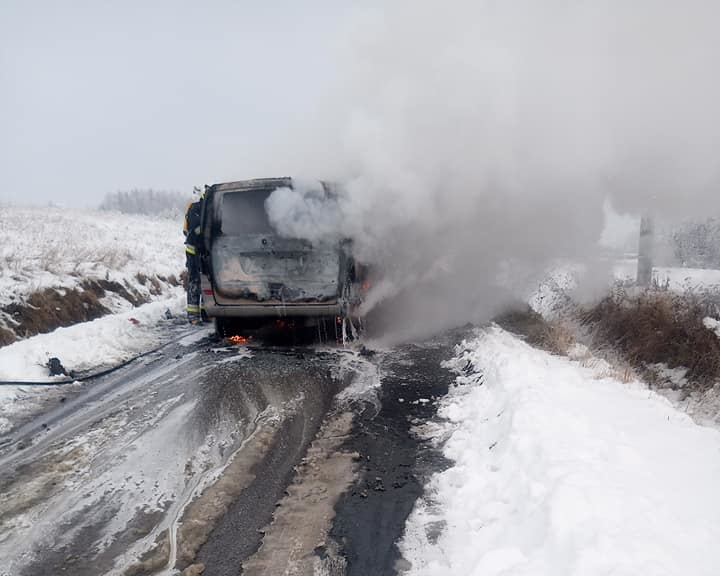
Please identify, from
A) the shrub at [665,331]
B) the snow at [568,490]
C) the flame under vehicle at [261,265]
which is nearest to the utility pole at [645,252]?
the shrub at [665,331]

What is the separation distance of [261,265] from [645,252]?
6568 millimetres

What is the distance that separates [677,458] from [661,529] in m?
1.19

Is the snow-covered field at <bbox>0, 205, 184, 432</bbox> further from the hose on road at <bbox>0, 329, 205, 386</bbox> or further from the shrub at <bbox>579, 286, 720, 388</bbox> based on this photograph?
the shrub at <bbox>579, 286, 720, 388</bbox>

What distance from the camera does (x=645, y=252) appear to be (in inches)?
332

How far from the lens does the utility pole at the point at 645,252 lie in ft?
24.9

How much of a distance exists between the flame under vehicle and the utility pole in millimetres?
4620

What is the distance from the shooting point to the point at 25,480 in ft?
12.2

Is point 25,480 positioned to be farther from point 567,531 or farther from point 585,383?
point 585,383

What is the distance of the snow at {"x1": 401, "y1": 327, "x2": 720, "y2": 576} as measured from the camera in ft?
7.54

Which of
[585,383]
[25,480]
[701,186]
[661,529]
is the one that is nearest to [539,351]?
[585,383]

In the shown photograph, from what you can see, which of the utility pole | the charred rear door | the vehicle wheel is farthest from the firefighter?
the utility pole

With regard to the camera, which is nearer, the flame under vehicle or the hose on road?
the hose on road

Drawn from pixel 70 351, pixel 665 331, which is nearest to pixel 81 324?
pixel 70 351

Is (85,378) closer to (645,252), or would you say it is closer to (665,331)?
(665,331)
